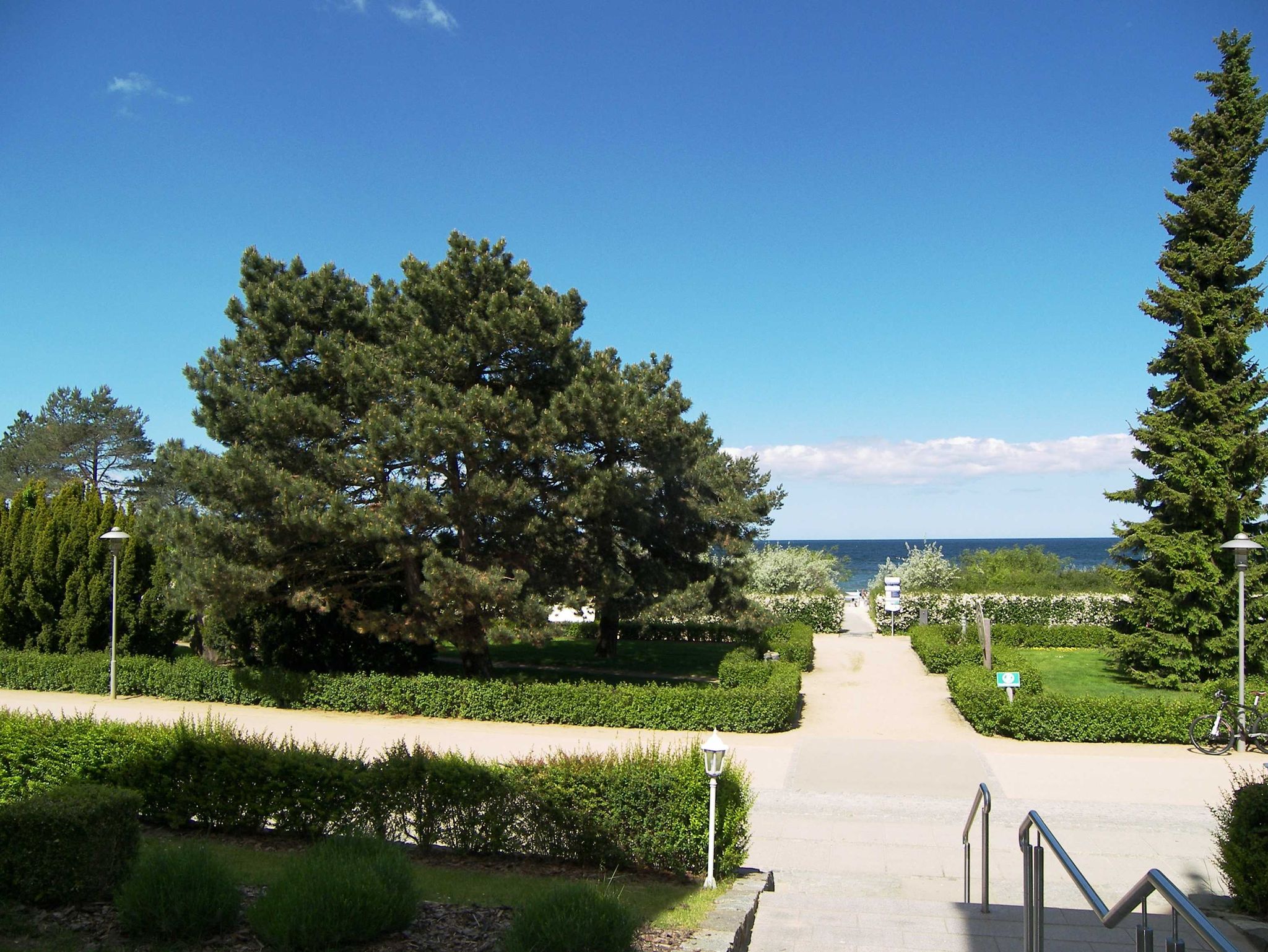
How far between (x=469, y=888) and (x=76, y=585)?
19.1 m

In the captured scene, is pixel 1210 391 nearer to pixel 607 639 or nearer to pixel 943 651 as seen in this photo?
pixel 943 651

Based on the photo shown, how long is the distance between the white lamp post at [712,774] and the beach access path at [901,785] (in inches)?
27.7

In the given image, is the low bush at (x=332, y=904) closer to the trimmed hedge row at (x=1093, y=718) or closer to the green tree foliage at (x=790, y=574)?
the trimmed hedge row at (x=1093, y=718)

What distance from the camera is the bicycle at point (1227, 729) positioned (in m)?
14.6

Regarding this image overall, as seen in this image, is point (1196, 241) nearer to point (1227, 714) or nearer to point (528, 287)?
point (1227, 714)

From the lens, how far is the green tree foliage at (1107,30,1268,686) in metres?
19.5

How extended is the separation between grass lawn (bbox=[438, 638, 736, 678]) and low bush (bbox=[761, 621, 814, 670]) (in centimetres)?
172

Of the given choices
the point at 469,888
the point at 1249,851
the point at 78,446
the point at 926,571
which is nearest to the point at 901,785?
the point at 1249,851

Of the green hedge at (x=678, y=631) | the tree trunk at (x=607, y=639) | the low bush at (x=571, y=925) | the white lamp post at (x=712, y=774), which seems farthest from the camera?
the green hedge at (x=678, y=631)

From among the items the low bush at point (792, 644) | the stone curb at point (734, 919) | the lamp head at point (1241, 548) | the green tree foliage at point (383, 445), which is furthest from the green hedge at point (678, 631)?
the stone curb at point (734, 919)

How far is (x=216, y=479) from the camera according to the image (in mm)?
16344

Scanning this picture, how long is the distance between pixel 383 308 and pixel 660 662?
13275mm

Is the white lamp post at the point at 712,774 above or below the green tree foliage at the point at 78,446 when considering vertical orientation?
below

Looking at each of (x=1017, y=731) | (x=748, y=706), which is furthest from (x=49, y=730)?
(x=1017, y=731)
